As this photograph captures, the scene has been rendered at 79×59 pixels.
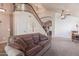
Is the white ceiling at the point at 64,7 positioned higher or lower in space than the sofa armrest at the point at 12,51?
higher

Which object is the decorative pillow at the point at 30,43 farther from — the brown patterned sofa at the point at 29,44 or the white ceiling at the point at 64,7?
the white ceiling at the point at 64,7

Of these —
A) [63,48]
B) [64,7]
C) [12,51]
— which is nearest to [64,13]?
[64,7]

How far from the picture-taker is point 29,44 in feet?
7.32

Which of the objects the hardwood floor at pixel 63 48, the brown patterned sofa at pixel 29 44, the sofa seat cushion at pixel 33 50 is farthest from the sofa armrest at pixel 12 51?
the hardwood floor at pixel 63 48

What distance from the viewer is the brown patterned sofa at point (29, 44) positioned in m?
2.17

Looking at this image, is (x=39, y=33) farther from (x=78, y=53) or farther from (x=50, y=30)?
(x=78, y=53)

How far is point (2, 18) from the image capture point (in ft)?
7.09

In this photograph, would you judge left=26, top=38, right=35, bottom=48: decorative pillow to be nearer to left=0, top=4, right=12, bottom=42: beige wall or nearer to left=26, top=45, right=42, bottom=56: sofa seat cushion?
left=26, top=45, right=42, bottom=56: sofa seat cushion

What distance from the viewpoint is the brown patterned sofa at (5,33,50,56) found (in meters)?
2.17

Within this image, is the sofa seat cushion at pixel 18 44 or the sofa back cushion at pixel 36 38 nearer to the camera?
the sofa seat cushion at pixel 18 44

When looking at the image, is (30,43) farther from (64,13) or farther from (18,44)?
(64,13)

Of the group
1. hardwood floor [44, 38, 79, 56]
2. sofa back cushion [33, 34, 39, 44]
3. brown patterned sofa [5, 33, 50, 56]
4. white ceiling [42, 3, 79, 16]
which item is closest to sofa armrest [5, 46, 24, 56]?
brown patterned sofa [5, 33, 50, 56]

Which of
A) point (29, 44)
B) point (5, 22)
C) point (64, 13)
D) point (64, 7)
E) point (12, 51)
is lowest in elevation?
point (12, 51)

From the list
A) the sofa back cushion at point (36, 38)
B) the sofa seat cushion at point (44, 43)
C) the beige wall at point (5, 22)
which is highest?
the beige wall at point (5, 22)
